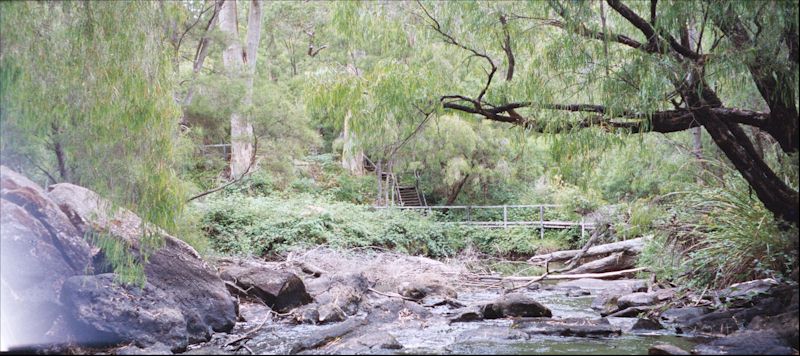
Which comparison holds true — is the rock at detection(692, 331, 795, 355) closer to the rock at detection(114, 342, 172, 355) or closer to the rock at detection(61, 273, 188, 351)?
the rock at detection(114, 342, 172, 355)

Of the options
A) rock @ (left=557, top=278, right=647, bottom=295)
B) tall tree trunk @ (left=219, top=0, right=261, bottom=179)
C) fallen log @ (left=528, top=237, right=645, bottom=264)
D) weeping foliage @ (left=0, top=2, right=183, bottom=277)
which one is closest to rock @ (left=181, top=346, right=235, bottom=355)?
weeping foliage @ (left=0, top=2, right=183, bottom=277)

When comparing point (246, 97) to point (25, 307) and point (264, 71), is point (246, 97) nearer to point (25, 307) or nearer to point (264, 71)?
point (25, 307)

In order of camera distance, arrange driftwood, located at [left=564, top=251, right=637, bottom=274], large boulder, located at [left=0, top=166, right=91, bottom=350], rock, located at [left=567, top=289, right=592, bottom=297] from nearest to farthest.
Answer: large boulder, located at [left=0, top=166, right=91, bottom=350] → rock, located at [left=567, top=289, right=592, bottom=297] → driftwood, located at [left=564, top=251, right=637, bottom=274]

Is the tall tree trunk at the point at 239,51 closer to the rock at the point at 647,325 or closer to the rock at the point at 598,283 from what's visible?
the rock at the point at 598,283

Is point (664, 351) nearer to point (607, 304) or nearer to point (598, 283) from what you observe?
point (607, 304)

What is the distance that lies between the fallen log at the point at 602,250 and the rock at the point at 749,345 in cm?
722

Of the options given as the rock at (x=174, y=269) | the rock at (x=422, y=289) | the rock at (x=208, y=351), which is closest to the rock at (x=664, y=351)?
the rock at (x=208, y=351)

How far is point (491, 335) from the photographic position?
841cm

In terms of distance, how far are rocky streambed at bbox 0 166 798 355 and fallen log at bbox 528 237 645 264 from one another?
453cm

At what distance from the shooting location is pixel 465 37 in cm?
933

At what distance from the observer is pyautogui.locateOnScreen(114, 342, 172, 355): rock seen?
22.4 feet

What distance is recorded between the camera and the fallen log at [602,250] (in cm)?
1602

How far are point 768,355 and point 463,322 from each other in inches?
183

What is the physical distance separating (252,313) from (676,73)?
22.5ft
